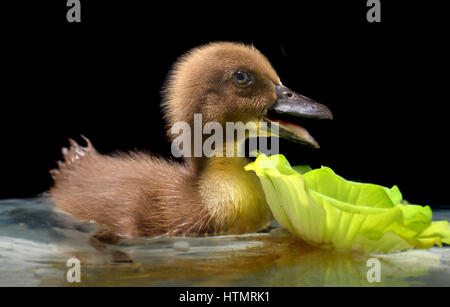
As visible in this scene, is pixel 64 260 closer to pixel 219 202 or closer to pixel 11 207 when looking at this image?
pixel 219 202

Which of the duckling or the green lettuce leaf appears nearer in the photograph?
the green lettuce leaf

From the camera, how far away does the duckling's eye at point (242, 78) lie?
338 cm

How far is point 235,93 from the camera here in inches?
133

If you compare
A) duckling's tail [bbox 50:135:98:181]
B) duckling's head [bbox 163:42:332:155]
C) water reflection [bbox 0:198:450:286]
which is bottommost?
water reflection [bbox 0:198:450:286]

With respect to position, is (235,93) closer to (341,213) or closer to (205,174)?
(205,174)

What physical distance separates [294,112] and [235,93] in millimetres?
335

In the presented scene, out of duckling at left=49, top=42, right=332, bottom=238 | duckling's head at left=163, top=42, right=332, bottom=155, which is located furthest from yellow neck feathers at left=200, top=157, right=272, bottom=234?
duckling's head at left=163, top=42, right=332, bottom=155

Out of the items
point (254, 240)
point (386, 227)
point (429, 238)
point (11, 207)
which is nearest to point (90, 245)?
point (254, 240)

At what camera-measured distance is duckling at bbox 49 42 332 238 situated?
326 cm

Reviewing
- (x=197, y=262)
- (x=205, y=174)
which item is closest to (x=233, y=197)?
(x=205, y=174)

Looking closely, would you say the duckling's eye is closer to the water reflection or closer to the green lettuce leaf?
the green lettuce leaf

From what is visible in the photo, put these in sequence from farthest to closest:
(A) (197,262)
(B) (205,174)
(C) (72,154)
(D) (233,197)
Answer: (C) (72,154) < (B) (205,174) < (D) (233,197) < (A) (197,262)

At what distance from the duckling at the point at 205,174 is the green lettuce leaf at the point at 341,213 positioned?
22 centimetres

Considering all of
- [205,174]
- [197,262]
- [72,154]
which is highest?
[72,154]
